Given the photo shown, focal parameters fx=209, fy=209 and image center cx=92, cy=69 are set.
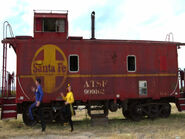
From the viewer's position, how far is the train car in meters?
9.76

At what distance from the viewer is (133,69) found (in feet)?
35.0

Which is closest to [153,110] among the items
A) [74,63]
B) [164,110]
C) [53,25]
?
[164,110]

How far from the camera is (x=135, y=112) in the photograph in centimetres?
1080

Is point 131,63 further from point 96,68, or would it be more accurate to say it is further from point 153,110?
point 153,110

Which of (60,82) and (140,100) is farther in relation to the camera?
(140,100)

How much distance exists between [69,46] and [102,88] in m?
2.59

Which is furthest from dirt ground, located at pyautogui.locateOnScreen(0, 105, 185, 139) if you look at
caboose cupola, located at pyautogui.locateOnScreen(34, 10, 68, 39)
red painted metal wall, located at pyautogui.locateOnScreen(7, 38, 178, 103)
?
caboose cupola, located at pyautogui.locateOnScreen(34, 10, 68, 39)

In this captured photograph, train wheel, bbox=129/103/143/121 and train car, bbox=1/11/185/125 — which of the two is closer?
train car, bbox=1/11/185/125

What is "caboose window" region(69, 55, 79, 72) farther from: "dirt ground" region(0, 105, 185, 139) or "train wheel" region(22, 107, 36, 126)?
"train wheel" region(22, 107, 36, 126)

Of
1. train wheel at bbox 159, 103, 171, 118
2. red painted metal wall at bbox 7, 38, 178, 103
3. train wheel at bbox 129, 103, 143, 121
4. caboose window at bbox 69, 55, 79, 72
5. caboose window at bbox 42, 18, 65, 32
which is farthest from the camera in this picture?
train wheel at bbox 159, 103, 171, 118

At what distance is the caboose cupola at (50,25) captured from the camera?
1023 centimetres

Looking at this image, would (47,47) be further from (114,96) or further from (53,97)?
(114,96)

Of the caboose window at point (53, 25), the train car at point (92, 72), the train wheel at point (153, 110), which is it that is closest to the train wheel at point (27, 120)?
the train car at point (92, 72)

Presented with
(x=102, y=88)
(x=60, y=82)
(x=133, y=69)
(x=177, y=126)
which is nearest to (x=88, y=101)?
(x=102, y=88)
